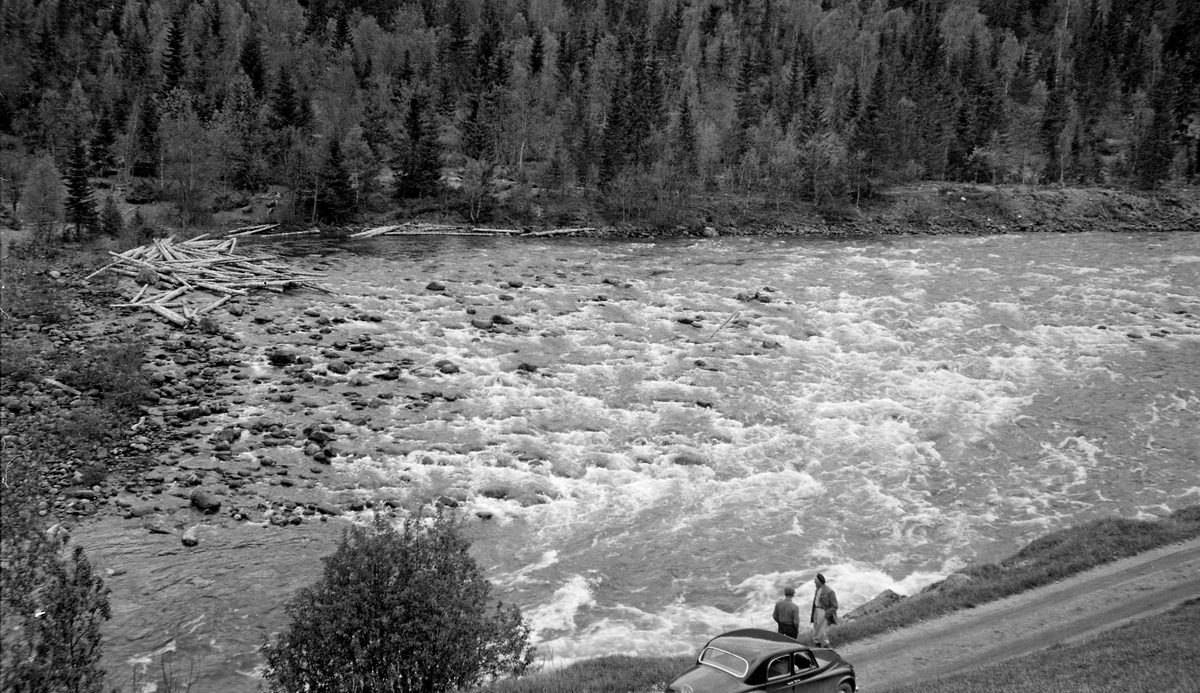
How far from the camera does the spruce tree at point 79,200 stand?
6391 cm

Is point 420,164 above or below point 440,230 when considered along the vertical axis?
above

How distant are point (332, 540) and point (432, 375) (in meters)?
15.1

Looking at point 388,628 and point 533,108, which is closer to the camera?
point 388,628

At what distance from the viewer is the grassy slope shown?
575 inches

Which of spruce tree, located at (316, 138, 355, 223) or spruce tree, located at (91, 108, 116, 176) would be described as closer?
spruce tree, located at (316, 138, 355, 223)

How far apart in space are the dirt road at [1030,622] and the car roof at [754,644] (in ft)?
9.41

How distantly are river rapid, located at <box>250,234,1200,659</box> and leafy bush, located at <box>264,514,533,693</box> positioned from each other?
236 inches

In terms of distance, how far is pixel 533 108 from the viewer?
121062 mm

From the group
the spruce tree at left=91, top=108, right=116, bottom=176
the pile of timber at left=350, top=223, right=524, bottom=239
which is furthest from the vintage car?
the spruce tree at left=91, top=108, right=116, bottom=176

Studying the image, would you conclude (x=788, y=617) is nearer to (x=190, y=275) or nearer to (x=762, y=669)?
(x=762, y=669)

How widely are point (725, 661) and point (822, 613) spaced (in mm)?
4854

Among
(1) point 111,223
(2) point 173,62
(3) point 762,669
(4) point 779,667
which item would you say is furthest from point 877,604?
(2) point 173,62

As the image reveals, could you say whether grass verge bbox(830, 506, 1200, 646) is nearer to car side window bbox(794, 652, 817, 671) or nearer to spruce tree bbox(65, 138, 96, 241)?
car side window bbox(794, 652, 817, 671)

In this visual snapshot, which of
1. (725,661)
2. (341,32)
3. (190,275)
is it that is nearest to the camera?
(725,661)
